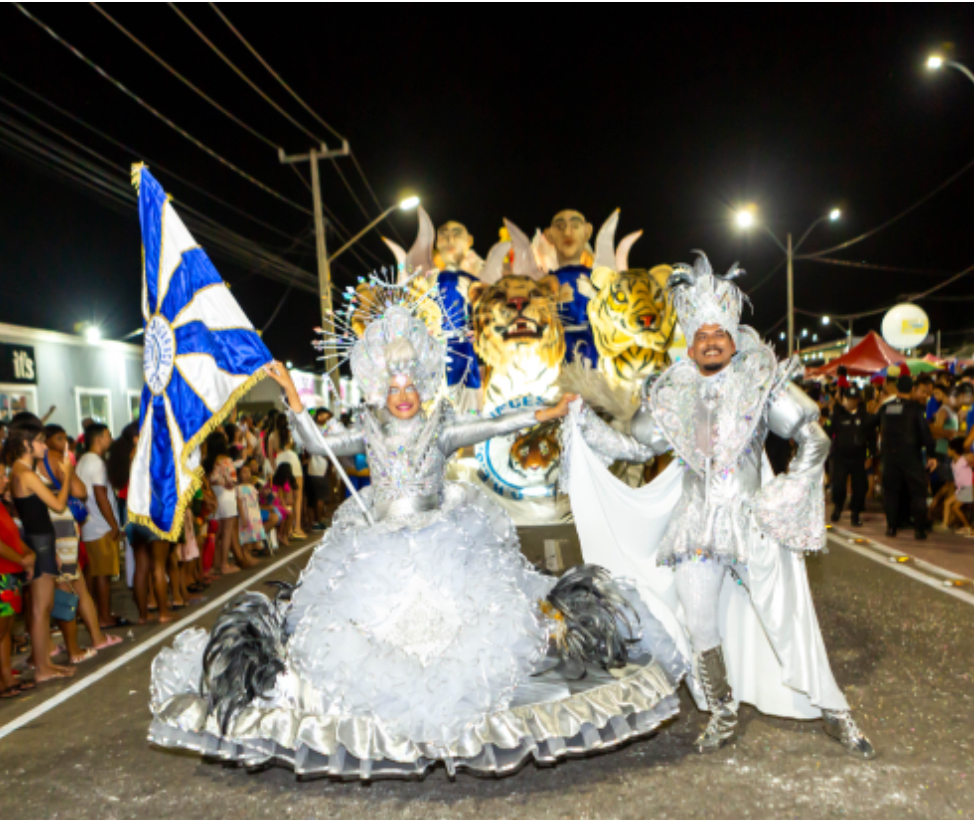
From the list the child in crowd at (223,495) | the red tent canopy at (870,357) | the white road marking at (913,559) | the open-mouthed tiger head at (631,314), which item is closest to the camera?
the white road marking at (913,559)

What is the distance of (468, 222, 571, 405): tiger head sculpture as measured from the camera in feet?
29.8

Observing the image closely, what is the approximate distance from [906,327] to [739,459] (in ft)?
72.7

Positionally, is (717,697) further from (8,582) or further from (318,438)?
(8,582)

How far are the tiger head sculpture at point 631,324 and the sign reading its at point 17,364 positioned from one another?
12010 millimetres

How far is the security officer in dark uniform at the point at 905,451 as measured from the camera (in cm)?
884

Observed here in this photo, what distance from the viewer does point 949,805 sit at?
3004 millimetres

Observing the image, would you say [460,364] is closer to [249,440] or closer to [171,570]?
[249,440]

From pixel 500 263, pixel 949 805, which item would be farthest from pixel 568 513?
pixel 949 805

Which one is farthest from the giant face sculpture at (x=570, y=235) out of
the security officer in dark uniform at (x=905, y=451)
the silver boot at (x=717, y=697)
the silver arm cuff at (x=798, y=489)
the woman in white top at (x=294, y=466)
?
the silver boot at (x=717, y=697)

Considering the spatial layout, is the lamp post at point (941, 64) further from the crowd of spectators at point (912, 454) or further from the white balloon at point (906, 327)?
the white balloon at point (906, 327)

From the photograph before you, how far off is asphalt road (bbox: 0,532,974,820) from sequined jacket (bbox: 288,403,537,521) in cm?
140

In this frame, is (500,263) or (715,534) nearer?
(715,534)

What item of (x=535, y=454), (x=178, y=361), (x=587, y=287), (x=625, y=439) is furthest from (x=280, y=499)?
(x=625, y=439)

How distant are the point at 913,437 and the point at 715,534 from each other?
6.53m
